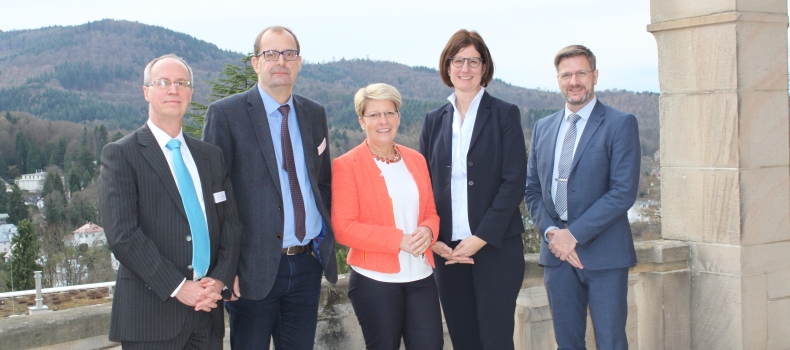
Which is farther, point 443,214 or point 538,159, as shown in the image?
point 538,159

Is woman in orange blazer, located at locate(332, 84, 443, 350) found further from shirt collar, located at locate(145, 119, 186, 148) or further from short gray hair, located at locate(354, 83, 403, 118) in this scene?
shirt collar, located at locate(145, 119, 186, 148)

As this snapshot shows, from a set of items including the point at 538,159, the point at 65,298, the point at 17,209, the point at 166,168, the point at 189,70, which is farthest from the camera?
the point at 17,209

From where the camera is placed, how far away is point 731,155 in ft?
11.4

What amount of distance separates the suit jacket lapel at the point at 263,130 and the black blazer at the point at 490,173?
2.39 ft

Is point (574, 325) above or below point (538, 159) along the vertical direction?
below

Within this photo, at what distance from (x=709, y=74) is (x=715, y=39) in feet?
0.61

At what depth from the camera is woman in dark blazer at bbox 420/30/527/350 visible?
270 cm

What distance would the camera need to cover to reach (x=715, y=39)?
3.48 metres

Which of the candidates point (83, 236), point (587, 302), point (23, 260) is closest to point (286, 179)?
point (587, 302)

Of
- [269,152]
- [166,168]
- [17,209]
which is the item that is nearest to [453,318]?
[269,152]

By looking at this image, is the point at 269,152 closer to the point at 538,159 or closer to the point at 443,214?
the point at 443,214

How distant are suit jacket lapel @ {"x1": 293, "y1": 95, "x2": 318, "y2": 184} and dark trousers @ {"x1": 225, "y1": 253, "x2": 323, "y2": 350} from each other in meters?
0.35

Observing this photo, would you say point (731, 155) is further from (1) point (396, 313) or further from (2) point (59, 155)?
(2) point (59, 155)

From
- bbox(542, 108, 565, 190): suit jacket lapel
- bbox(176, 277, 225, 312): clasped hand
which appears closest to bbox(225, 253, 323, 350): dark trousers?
bbox(176, 277, 225, 312): clasped hand
